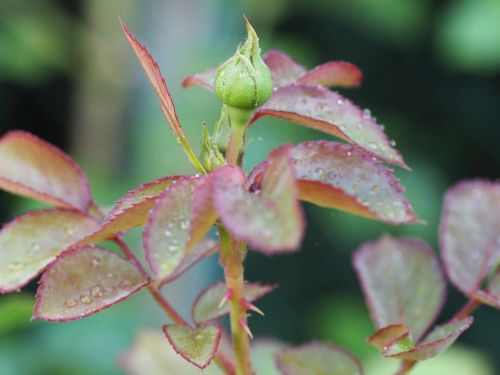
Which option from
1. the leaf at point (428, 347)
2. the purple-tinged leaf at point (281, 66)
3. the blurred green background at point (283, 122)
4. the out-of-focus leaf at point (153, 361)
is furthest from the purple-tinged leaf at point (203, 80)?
the blurred green background at point (283, 122)

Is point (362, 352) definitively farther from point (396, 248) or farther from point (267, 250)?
point (267, 250)

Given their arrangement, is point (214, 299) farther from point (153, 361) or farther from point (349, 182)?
point (153, 361)

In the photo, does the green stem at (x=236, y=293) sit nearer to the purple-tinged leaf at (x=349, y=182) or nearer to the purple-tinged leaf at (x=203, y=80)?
the purple-tinged leaf at (x=349, y=182)

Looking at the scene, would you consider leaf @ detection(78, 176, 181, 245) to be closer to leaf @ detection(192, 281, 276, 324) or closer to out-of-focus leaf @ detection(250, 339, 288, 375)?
leaf @ detection(192, 281, 276, 324)

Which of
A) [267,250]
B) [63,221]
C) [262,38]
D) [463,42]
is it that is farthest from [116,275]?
[262,38]

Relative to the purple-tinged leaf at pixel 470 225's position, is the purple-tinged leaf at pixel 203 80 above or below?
above

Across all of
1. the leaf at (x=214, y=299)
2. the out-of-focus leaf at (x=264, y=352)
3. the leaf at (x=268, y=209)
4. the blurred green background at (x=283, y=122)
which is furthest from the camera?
the blurred green background at (x=283, y=122)

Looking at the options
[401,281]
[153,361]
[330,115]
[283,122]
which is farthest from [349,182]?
[283,122]
